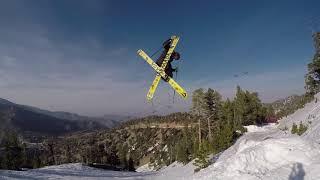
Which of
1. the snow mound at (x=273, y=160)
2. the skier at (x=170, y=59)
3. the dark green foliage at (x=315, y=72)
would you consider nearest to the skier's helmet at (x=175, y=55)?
the skier at (x=170, y=59)

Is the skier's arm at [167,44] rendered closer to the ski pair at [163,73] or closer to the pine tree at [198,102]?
the ski pair at [163,73]

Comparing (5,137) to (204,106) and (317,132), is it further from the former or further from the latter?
(317,132)

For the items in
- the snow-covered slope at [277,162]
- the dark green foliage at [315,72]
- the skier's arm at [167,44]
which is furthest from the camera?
the dark green foliage at [315,72]

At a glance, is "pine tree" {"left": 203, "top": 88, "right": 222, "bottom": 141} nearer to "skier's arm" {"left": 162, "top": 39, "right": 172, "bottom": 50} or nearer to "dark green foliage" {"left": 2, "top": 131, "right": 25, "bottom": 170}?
"dark green foliage" {"left": 2, "top": 131, "right": 25, "bottom": 170}

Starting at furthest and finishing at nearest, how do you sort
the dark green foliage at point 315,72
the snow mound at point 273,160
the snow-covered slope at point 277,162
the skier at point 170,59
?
the dark green foliage at point 315,72 < the snow mound at point 273,160 < the snow-covered slope at point 277,162 < the skier at point 170,59

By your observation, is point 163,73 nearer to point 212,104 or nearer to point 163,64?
point 163,64

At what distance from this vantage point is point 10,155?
285ft

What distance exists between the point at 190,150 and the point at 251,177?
4991 cm

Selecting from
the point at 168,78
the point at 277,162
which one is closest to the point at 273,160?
the point at 277,162

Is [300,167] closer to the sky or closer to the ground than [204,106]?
closer to the ground

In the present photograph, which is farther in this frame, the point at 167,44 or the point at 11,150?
the point at 11,150

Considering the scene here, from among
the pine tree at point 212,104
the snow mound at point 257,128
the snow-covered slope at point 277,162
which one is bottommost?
the snow-covered slope at point 277,162

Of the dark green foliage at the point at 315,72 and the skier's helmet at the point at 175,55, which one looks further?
the dark green foliage at the point at 315,72

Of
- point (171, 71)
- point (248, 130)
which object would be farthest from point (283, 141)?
point (248, 130)
